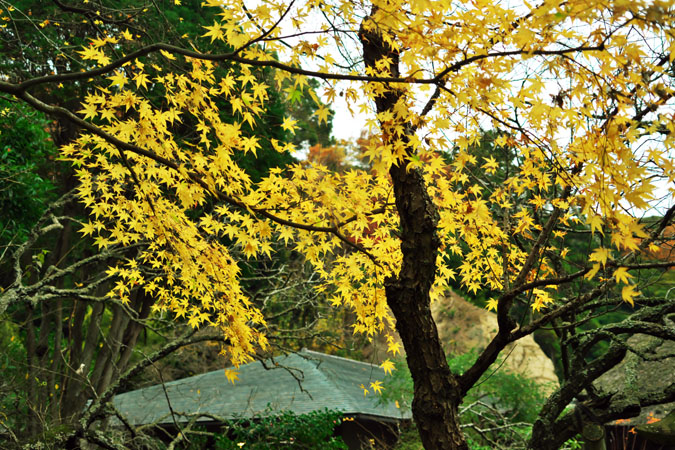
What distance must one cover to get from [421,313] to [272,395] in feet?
23.1

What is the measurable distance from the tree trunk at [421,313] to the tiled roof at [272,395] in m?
4.94

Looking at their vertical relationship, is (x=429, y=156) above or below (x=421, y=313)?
above

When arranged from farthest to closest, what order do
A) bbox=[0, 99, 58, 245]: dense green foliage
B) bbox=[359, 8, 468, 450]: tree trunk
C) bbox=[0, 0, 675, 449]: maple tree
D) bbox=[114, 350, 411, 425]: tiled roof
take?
bbox=[114, 350, 411, 425]: tiled roof < bbox=[0, 99, 58, 245]: dense green foliage < bbox=[359, 8, 468, 450]: tree trunk < bbox=[0, 0, 675, 449]: maple tree

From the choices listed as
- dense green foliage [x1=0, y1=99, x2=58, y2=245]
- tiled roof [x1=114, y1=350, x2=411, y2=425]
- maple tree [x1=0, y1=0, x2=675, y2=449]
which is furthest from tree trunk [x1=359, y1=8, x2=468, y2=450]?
tiled roof [x1=114, y1=350, x2=411, y2=425]

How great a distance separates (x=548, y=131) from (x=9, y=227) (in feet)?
22.5

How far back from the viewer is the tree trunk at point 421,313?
11.6ft

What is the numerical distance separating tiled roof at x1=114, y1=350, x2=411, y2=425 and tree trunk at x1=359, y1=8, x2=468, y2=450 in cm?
494

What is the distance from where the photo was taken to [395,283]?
3639mm

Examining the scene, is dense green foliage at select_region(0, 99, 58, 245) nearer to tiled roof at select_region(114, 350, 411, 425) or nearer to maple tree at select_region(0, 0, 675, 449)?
maple tree at select_region(0, 0, 675, 449)

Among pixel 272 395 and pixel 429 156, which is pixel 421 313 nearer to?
pixel 429 156

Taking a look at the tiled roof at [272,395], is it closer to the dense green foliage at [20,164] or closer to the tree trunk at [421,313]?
the dense green foliage at [20,164]

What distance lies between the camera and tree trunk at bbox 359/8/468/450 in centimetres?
354

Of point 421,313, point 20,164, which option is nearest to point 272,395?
point 20,164

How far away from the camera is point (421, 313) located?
360 centimetres
